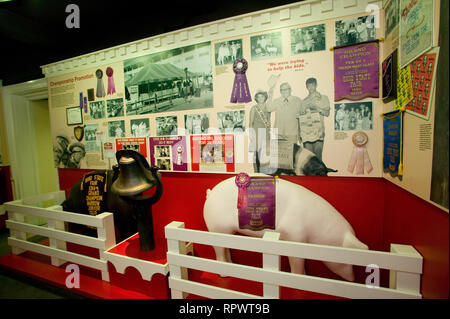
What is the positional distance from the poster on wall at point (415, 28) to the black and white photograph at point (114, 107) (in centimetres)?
192

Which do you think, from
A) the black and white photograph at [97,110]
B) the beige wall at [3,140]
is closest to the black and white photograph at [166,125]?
the black and white photograph at [97,110]

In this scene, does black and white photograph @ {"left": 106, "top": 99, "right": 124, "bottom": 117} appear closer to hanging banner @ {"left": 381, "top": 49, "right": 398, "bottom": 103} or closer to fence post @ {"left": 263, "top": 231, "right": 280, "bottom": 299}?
fence post @ {"left": 263, "top": 231, "right": 280, "bottom": 299}

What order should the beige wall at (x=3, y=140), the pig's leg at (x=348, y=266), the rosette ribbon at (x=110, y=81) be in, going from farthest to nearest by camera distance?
the beige wall at (x=3, y=140), the rosette ribbon at (x=110, y=81), the pig's leg at (x=348, y=266)

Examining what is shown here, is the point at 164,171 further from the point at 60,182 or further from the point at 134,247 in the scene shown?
the point at 60,182

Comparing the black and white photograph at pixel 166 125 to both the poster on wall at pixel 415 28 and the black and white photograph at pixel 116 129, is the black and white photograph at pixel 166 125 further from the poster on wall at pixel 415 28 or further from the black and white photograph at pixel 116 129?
the poster on wall at pixel 415 28

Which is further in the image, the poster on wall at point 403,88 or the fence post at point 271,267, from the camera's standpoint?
the fence post at point 271,267

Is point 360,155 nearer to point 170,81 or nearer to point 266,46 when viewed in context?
point 266,46

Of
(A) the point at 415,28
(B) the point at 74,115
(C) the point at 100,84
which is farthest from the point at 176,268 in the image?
(B) the point at 74,115

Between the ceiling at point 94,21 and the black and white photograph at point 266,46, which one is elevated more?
the ceiling at point 94,21

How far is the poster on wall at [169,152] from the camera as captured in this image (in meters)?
1.67

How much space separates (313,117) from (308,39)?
0.47m

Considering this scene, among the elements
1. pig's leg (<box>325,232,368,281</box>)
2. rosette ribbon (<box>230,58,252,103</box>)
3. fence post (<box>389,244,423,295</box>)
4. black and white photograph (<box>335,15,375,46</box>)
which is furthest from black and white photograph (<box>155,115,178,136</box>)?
fence post (<box>389,244,423,295</box>)
